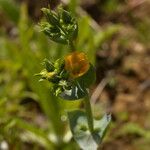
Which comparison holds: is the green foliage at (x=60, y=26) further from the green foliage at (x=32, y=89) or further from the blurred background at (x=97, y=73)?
the green foliage at (x=32, y=89)

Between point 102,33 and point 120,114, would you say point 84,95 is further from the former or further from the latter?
point 102,33

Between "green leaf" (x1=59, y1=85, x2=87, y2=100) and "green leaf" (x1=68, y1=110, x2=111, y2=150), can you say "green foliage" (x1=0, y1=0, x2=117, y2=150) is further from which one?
"green leaf" (x1=59, y1=85, x2=87, y2=100)

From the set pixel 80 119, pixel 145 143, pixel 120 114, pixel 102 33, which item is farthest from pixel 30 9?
pixel 80 119

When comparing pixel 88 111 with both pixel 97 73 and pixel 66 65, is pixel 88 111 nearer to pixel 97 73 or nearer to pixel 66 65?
pixel 66 65

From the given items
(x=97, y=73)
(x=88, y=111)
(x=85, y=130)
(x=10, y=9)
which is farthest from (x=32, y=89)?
(x=88, y=111)

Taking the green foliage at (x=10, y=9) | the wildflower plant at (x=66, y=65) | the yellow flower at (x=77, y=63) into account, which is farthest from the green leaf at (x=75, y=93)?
the green foliage at (x=10, y=9)

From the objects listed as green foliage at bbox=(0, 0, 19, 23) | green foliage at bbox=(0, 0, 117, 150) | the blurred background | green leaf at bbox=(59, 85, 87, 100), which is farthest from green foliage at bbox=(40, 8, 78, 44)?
green foliage at bbox=(0, 0, 19, 23)
